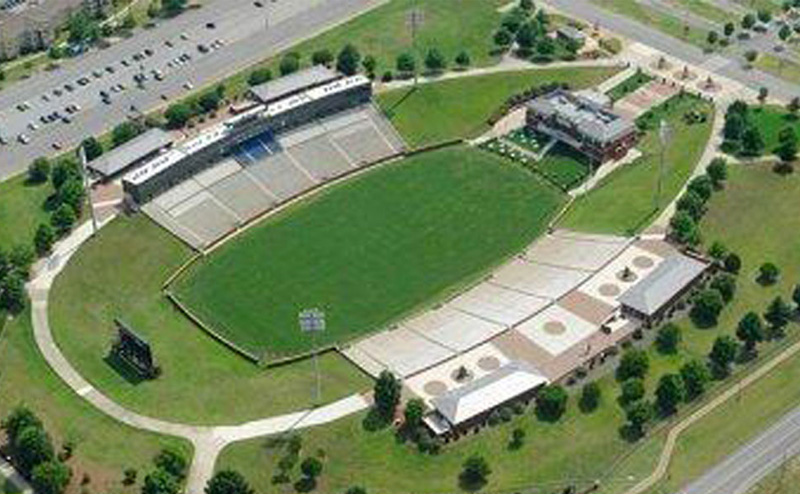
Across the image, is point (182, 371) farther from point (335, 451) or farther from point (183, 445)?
point (335, 451)

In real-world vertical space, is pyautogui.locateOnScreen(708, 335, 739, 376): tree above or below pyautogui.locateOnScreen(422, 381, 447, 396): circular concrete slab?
above

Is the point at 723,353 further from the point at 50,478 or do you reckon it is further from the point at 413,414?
the point at 50,478

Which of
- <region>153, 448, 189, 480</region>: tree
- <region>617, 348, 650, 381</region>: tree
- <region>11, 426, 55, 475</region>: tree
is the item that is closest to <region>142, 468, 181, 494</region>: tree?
<region>153, 448, 189, 480</region>: tree

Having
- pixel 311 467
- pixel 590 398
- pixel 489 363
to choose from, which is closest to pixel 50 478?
pixel 311 467

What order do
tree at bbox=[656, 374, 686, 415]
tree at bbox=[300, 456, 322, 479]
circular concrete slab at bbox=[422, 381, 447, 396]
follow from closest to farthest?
tree at bbox=[300, 456, 322, 479], tree at bbox=[656, 374, 686, 415], circular concrete slab at bbox=[422, 381, 447, 396]

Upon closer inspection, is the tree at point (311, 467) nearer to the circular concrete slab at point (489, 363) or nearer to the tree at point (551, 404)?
the circular concrete slab at point (489, 363)

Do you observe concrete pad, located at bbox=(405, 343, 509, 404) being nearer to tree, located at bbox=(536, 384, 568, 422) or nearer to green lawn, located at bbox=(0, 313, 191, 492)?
tree, located at bbox=(536, 384, 568, 422)
